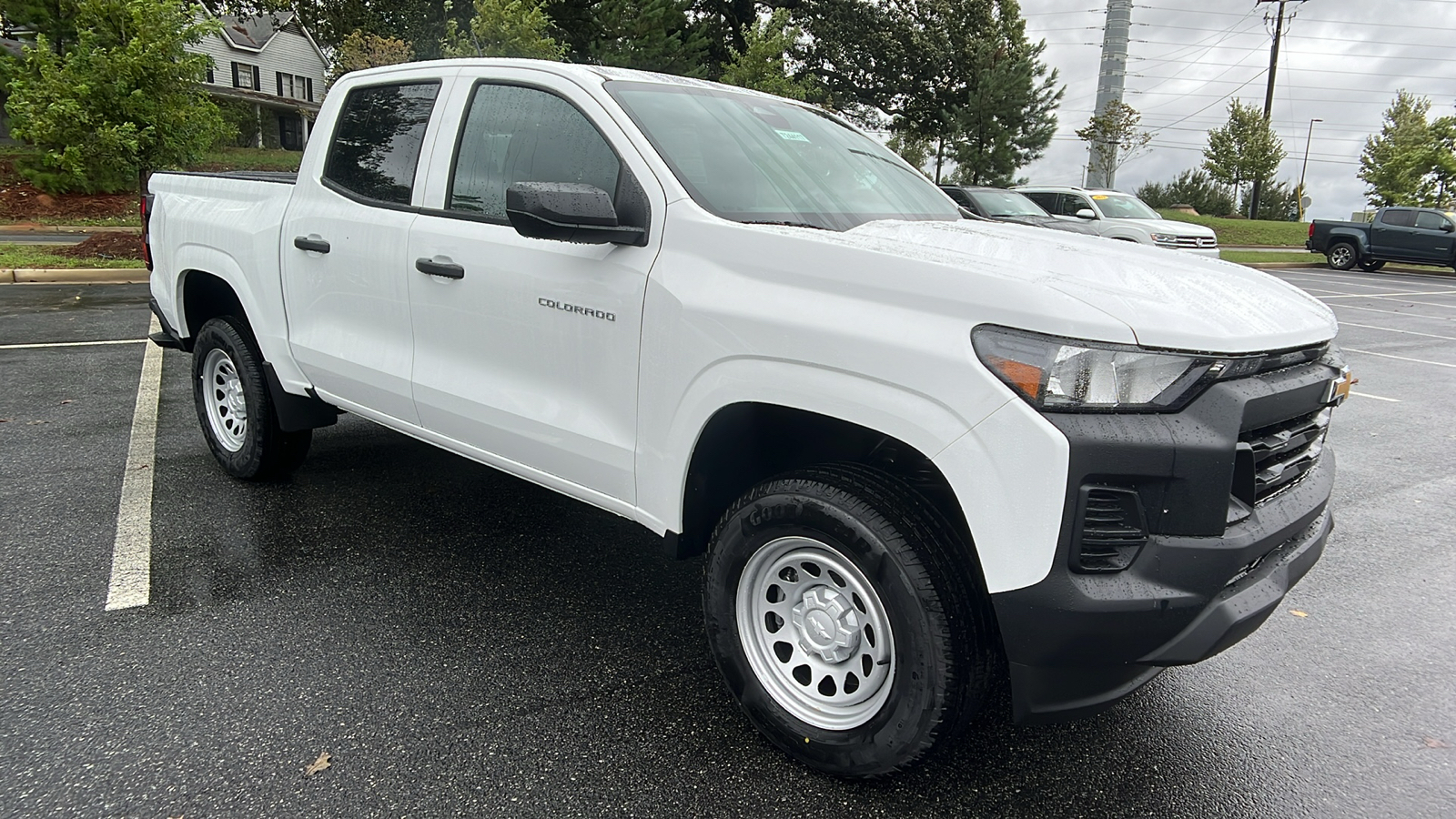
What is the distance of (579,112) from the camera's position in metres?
3.11

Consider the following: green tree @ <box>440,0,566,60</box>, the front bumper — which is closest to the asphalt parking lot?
the front bumper

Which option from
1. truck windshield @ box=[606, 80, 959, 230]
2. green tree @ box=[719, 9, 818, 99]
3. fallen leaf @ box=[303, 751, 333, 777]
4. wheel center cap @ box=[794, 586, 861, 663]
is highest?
green tree @ box=[719, 9, 818, 99]

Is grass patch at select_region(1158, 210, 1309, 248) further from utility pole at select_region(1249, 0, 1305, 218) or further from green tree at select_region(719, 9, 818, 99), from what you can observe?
green tree at select_region(719, 9, 818, 99)

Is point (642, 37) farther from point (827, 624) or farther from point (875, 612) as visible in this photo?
point (875, 612)

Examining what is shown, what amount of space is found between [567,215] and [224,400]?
3.16 metres

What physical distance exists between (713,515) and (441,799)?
1.08 m

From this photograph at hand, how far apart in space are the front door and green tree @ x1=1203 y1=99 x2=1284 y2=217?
44.2 meters

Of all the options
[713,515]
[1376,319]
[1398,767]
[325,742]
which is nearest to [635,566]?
[713,515]

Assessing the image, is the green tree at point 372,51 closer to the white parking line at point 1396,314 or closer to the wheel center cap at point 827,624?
the white parking line at point 1396,314

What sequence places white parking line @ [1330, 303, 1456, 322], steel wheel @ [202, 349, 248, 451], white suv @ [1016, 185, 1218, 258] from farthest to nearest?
white suv @ [1016, 185, 1218, 258], white parking line @ [1330, 303, 1456, 322], steel wheel @ [202, 349, 248, 451]

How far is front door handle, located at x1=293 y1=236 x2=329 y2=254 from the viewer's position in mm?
3877

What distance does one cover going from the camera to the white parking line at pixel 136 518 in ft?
11.7

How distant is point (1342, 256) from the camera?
25000 millimetres

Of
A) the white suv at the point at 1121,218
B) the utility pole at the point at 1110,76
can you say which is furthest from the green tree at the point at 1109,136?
the white suv at the point at 1121,218
